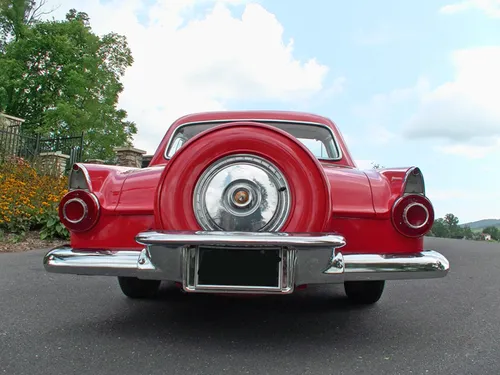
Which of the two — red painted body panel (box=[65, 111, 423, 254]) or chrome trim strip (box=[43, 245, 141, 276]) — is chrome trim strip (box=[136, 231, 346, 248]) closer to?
red painted body panel (box=[65, 111, 423, 254])

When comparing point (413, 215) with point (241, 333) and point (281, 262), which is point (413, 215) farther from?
point (241, 333)

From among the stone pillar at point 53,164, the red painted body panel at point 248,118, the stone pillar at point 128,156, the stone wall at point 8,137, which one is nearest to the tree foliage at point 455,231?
the stone pillar at point 128,156

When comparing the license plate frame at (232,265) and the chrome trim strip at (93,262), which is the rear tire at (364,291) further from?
the chrome trim strip at (93,262)

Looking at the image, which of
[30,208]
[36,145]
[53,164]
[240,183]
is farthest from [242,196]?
[36,145]

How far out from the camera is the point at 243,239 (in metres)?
2.15

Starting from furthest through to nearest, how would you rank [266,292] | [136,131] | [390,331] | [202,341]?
[136,131], [390,331], [202,341], [266,292]

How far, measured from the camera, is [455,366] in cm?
229

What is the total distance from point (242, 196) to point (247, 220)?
125 millimetres

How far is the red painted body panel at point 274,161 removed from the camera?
94.7 inches

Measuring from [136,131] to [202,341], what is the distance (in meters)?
27.7

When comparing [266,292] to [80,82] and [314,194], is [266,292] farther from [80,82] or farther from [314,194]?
[80,82]

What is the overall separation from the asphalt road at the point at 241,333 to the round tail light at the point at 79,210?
634mm

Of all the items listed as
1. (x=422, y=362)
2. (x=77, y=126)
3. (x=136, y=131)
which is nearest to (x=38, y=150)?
(x=77, y=126)

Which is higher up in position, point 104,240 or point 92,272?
point 104,240
